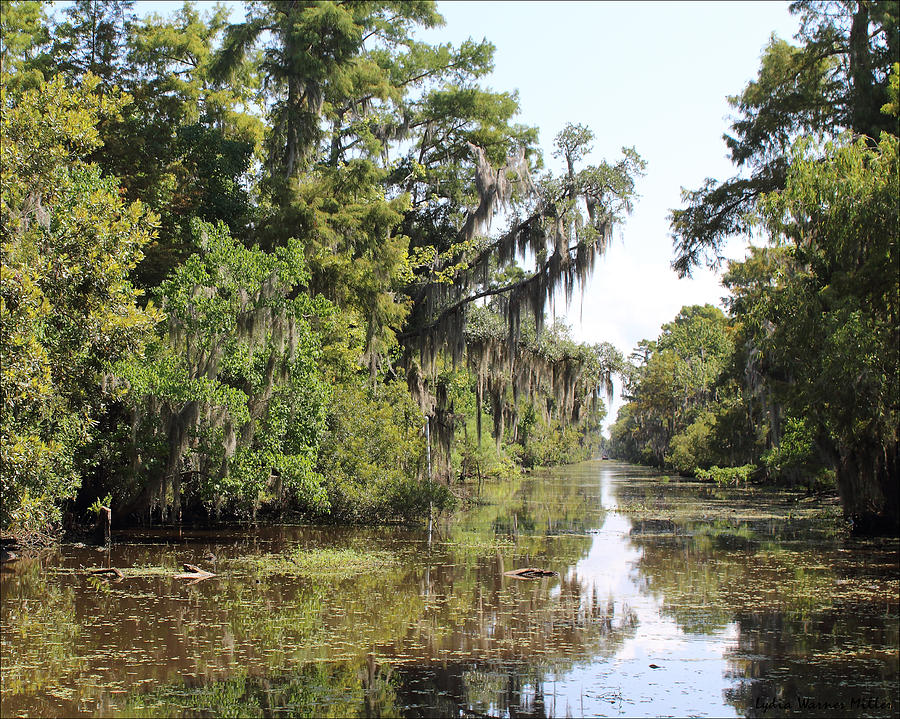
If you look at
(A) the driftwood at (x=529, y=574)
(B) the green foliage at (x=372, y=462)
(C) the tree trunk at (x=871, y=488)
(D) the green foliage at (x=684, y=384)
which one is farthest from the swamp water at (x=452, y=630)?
(D) the green foliage at (x=684, y=384)

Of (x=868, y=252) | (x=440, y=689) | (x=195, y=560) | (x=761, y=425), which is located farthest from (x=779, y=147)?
(x=761, y=425)

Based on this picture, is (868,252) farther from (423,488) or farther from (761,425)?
(761,425)

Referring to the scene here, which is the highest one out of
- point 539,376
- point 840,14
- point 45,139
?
point 840,14

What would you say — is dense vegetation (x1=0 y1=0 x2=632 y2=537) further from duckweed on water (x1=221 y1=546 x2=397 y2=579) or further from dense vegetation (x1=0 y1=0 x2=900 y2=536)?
duckweed on water (x1=221 y1=546 x2=397 y2=579)

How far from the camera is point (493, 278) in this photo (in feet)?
80.9

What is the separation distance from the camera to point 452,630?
8.67 metres

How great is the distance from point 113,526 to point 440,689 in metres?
12.4

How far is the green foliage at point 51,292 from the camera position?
9.23m

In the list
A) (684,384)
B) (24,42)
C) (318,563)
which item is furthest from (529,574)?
(684,384)

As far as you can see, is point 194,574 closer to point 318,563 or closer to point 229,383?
point 318,563

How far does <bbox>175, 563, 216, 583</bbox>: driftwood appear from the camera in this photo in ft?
37.1

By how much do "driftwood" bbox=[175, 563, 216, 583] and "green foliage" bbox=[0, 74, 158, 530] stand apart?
80.4 inches

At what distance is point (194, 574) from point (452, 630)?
439 cm

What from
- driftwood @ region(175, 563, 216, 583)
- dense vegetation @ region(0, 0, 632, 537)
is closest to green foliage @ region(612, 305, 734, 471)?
dense vegetation @ region(0, 0, 632, 537)
